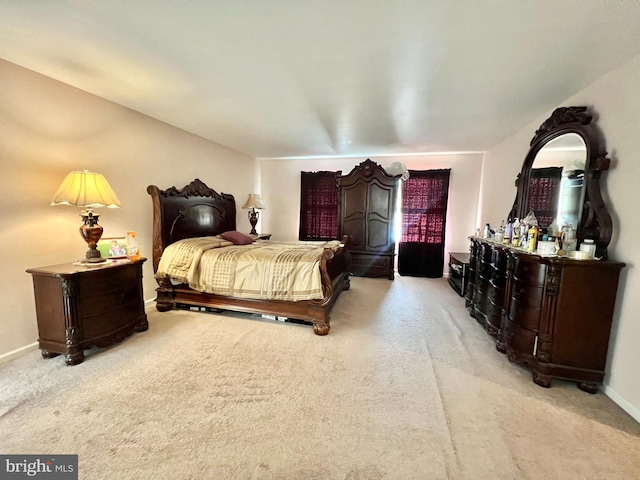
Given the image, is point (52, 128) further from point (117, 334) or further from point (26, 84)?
point (117, 334)

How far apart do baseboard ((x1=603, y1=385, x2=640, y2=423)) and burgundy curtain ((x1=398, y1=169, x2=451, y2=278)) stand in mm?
3339

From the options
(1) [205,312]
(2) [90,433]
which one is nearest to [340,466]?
(2) [90,433]

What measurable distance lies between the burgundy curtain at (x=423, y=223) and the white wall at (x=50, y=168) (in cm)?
424

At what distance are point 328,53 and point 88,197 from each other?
2217 millimetres

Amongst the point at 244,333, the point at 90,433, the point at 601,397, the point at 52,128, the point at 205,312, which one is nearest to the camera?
the point at 90,433

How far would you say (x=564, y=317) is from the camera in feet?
6.38

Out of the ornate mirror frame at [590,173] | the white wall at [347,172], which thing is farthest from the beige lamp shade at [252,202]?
the ornate mirror frame at [590,173]

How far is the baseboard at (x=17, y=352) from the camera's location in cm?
213

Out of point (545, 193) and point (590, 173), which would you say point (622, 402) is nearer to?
point (590, 173)

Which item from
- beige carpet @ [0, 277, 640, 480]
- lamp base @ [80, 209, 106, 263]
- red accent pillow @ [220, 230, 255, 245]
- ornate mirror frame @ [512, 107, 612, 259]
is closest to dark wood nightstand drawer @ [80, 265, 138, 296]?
lamp base @ [80, 209, 106, 263]

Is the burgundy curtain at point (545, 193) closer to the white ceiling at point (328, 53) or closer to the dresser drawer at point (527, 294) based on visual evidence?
the white ceiling at point (328, 53)

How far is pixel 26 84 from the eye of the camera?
7.20 ft

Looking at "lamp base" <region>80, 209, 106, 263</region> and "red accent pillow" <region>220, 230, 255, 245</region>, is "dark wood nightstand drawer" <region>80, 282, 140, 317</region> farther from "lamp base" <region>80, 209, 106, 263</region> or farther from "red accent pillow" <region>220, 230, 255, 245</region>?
"red accent pillow" <region>220, 230, 255, 245</region>

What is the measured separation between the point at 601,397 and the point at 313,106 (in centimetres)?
336
